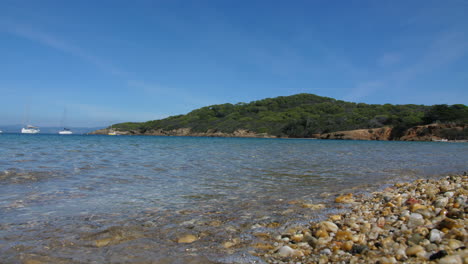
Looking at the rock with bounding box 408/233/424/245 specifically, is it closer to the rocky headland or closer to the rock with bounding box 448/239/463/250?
the rock with bounding box 448/239/463/250

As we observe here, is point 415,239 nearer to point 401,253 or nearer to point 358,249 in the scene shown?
point 401,253

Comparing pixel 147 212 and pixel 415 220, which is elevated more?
pixel 415 220

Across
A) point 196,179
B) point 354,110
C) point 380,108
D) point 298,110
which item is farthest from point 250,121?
point 196,179

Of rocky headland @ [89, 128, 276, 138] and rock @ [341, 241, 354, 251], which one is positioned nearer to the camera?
rock @ [341, 241, 354, 251]

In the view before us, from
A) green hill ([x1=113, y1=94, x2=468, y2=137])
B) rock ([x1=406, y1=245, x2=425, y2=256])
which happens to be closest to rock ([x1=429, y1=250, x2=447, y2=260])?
rock ([x1=406, y1=245, x2=425, y2=256])

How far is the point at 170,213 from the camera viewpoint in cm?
475

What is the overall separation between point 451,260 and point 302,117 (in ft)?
316

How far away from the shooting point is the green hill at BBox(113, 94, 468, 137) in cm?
7331

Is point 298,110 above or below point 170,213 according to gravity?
above

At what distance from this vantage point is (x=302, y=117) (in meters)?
96.2

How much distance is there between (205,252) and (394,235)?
211 cm

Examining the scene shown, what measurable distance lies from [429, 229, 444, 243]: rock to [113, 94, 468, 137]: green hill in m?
71.5

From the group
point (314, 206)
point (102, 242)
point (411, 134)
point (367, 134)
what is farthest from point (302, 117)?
point (102, 242)

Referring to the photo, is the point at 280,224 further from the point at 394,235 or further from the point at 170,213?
the point at 170,213
